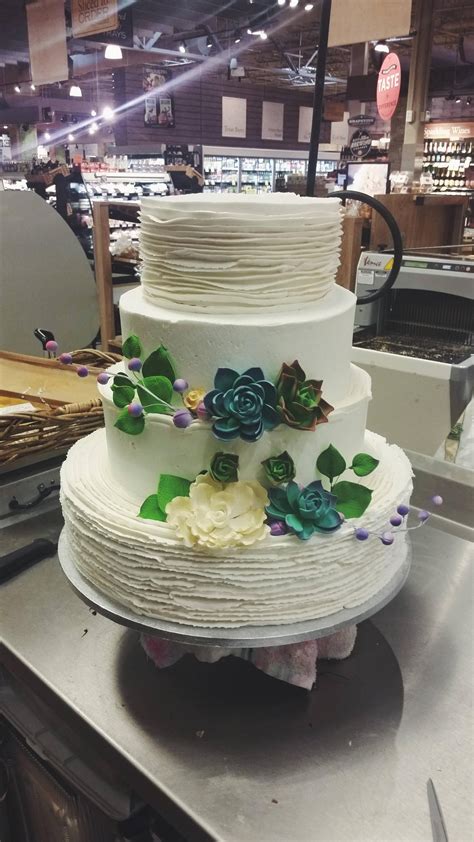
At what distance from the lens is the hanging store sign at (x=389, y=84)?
580 cm

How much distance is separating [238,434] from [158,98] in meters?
11.7

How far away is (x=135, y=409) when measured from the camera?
0.92 m

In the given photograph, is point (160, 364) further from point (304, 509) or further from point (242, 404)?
point (304, 509)

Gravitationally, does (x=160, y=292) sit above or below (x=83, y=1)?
below

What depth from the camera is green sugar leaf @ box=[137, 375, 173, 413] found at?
0.93 m

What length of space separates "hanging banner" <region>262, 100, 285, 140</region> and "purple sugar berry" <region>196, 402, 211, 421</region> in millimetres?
13231

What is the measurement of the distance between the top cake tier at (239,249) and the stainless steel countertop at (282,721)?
621 millimetres

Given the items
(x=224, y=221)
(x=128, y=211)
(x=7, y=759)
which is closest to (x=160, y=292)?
(x=224, y=221)

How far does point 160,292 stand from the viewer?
0.98m

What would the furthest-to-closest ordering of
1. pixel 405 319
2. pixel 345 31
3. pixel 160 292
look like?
pixel 405 319, pixel 345 31, pixel 160 292

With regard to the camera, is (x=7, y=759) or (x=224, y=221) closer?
(x=224, y=221)

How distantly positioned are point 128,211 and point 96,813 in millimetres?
3761

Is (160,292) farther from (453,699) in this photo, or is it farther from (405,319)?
(405,319)

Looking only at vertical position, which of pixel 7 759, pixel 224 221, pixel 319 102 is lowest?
pixel 7 759
